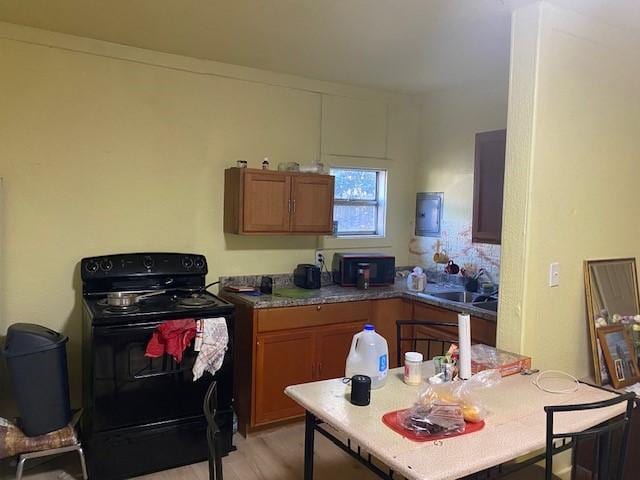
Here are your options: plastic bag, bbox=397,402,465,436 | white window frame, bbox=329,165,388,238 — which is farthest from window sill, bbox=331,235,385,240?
plastic bag, bbox=397,402,465,436

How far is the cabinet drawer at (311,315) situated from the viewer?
3.15 metres

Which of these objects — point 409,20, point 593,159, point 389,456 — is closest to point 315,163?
point 409,20

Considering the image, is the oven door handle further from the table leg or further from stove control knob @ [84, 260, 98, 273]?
the table leg

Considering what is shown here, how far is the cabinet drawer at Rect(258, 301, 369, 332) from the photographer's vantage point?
3.15 m

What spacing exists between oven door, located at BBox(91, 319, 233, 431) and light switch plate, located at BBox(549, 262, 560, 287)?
1.87m

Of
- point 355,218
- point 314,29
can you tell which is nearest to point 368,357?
point 314,29

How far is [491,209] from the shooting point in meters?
2.97

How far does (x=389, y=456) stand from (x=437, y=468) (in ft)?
0.46

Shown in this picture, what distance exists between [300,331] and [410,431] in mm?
Answer: 1745

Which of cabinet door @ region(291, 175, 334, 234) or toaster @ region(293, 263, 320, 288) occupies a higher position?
cabinet door @ region(291, 175, 334, 234)

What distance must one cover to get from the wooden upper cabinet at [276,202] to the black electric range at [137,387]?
2.13 ft

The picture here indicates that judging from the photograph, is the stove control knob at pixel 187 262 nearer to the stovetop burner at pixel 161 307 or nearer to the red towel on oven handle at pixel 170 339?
the stovetop burner at pixel 161 307

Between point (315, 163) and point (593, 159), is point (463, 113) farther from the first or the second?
point (593, 159)

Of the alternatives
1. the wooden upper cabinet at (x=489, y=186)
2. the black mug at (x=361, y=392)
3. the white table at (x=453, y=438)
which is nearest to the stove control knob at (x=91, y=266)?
the white table at (x=453, y=438)
